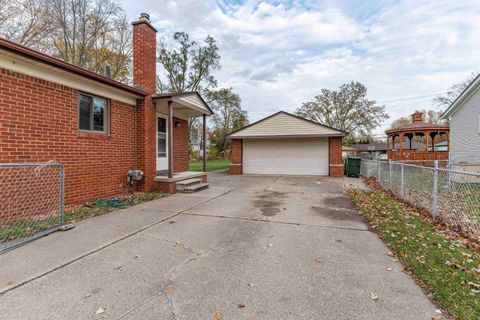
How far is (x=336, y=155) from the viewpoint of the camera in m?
13.9

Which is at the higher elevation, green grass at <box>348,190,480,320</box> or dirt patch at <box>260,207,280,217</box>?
green grass at <box>348,190,480,320</box>

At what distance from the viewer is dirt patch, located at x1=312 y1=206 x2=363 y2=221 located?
5.06 meters

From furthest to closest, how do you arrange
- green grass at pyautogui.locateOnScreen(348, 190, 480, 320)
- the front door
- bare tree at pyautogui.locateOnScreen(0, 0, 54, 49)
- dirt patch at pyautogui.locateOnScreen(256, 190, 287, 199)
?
bare tree at pyautogui.locateOnScreen(0, 0, 54, 49) < the front door < dirt patch at pyautogui.locateOnScreen(256, 190, 287, 199) < green grass at pyautogui.locateOnScreen(348, 190, 480, 320)

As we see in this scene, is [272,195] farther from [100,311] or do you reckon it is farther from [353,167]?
[353,167]

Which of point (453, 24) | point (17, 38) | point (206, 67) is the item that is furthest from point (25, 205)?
point (206, 67)

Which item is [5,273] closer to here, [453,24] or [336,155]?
[336,155]

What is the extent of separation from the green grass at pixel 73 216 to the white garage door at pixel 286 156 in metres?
8.98

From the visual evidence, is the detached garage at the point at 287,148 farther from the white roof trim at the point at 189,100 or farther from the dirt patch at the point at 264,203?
the dirt patch at the point at 264,203

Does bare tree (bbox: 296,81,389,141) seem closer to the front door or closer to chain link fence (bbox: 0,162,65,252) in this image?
the front door

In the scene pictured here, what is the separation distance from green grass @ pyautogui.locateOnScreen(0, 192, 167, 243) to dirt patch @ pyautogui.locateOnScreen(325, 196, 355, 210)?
5.11 m

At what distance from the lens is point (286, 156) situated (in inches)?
589

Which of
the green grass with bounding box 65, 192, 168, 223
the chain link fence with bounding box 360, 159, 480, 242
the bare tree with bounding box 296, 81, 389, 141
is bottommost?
the green grass with bounding box 65, 192, 168, 223

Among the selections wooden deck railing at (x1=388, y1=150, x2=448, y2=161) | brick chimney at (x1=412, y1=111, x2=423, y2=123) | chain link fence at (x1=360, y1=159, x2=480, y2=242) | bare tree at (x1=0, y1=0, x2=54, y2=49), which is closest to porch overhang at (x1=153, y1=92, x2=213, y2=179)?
chain link fence at (x1=360, y1=159, x2=480, y2=242)

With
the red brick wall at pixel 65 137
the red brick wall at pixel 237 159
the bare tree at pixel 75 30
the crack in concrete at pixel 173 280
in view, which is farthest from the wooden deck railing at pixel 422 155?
the bare tree at pixel 75 30
